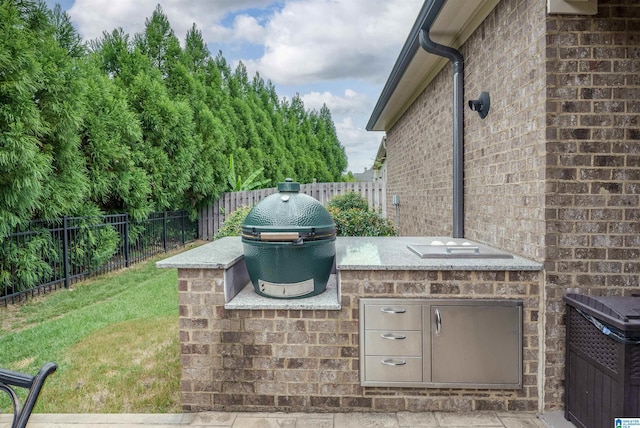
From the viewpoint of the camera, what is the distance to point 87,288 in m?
8.22

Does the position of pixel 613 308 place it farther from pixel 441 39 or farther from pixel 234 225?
pixel 234 225

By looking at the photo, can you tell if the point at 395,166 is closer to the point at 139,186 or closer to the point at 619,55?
the point at 139,186

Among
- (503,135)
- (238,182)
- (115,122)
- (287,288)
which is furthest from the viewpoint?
(238,182)

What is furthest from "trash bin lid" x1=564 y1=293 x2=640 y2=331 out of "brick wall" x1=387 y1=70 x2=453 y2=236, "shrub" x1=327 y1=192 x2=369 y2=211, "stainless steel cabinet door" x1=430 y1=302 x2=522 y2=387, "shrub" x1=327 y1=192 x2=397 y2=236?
"shrub" x1=327 y1=192 x2=369 y2=211

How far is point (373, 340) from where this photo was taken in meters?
3.27

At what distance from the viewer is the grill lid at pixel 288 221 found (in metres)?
3.33

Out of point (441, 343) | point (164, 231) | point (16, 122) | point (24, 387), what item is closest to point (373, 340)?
point (441, 343)

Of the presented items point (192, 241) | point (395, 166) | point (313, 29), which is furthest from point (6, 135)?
point (313, 29)

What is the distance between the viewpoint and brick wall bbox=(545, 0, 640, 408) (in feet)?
9.91

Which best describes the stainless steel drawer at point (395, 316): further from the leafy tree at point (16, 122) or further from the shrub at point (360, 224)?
the leafy tree at point (16, 122)

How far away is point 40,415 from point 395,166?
341 inches

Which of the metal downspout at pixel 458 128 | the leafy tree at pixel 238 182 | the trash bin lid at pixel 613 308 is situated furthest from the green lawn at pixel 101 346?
the leafy tree at pixel 238 182

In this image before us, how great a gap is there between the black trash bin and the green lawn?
2.91 meters

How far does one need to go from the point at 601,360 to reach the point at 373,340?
1.44 m
